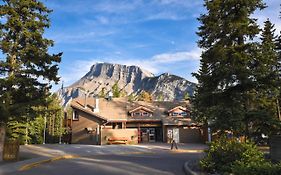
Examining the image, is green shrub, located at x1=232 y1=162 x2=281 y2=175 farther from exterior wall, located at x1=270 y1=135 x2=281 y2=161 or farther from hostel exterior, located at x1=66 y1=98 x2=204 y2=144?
hostel exterior, located at x1=66 y1=98 x2=204 y2=144

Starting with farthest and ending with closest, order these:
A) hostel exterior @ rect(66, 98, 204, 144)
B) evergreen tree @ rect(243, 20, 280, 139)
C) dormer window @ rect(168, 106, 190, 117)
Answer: dormer window @ rect(168, 106, 190, 117), hostel exterior @ rect(66, 98, 204, 144), evergreen tree @ rect(243, 20, 280, 139)

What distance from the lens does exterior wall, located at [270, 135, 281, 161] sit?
17.6m

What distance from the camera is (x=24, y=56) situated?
22.4 metres

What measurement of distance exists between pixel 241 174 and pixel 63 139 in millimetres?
45472

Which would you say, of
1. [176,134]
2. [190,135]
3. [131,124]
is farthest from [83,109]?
[190,135]

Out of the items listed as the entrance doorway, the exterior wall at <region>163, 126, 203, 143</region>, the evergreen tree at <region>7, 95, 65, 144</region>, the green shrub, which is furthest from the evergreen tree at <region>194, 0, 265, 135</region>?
the entrance doorway

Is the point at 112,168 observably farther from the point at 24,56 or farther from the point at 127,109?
the point at 127,109

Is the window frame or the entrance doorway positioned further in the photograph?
the entrance doorway

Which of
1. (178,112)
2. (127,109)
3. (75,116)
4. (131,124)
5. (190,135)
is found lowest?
(190,135)

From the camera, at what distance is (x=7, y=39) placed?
22.1m

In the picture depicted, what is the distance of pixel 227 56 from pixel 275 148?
606cm

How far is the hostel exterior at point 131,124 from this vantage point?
45.8 meters

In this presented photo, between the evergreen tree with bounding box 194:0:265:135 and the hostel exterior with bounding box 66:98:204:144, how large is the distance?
2580cm

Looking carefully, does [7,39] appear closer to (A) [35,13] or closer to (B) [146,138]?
(A) [35,13]
